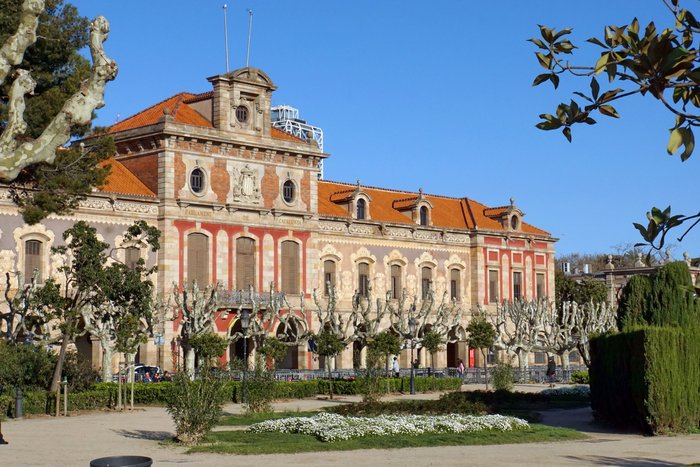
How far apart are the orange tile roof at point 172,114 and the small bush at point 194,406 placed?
29.5 meters

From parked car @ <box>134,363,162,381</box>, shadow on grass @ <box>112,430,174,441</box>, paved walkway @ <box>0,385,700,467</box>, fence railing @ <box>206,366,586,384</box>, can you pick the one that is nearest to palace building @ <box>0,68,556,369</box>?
parked car @ <box>134,363,162,381</box>

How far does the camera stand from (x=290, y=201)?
56.6 meters

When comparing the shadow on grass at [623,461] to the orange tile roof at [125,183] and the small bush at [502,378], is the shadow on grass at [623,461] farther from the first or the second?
the orange tile roof at [125,183]

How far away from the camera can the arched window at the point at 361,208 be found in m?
61.2

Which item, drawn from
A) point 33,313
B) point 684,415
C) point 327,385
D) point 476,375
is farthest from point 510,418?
point 476,375

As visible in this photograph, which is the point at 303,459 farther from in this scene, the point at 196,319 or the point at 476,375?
the point at 476,375

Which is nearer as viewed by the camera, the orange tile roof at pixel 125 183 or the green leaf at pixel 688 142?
the green leaf at pixel 688 142

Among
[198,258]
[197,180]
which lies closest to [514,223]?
[197,180]

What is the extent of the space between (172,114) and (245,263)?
7.54m

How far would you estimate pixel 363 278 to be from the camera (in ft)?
198

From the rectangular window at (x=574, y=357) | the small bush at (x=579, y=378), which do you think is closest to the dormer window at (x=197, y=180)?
the small bush at (x=579, y=378)

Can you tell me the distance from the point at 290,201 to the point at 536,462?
37538mm

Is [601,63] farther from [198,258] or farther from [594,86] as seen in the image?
[198,258]

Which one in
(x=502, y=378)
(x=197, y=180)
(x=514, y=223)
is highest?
(x=197, y=180)
